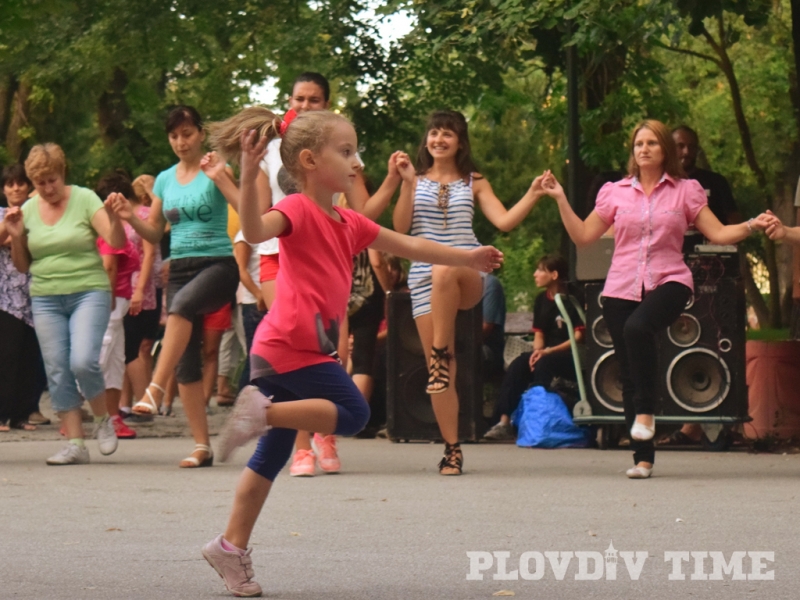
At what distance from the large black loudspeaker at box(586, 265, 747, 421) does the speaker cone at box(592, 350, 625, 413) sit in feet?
1.12

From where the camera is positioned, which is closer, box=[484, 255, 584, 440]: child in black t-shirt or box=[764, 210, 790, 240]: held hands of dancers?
box=[764, 210, 790, 240]: held hands of dancers

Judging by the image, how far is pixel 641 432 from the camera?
876cm

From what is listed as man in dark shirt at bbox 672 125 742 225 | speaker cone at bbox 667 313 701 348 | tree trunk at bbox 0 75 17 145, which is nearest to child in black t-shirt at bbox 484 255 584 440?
speaker cone at bbox 667 313 701 348

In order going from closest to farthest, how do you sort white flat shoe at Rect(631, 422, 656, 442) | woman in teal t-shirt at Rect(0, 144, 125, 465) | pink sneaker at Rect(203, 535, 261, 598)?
pink sneaker at Rect(203, 535, 261, 598) < white flat shoe at Rect(631, 422, 656, 442) < woman in teal t-shirt at Rect(0, 144, 125, 465)

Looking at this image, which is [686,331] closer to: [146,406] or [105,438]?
[146,406]

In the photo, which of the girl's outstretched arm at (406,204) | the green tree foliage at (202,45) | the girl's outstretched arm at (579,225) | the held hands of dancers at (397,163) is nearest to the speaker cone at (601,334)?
the girl's outstretched arm at (579,225)

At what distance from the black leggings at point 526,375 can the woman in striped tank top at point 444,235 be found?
2792 millimetres

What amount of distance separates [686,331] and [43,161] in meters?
4.46

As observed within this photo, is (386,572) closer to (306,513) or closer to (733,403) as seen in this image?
(306,513)

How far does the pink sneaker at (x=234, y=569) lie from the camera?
4984mm

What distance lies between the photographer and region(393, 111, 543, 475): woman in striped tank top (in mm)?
8930

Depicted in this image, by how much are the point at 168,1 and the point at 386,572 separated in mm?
13049

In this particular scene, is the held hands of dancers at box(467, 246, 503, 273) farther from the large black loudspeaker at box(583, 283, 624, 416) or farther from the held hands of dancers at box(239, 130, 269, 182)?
the large black loudspeaker at box(583, 283, 624, 416)

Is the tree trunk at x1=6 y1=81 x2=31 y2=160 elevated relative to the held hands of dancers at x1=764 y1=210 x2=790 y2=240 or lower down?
elevated
